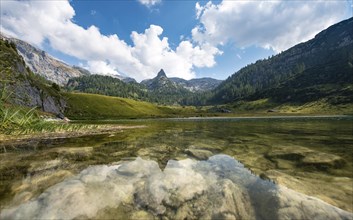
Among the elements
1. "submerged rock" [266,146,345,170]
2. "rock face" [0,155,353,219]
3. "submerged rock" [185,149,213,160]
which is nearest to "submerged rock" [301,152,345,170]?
"submerged rock" [266,146,345,170]

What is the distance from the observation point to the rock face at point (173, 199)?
25.6ft

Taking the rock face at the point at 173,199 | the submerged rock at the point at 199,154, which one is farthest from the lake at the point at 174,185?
the submerged rock at the point at 199,154

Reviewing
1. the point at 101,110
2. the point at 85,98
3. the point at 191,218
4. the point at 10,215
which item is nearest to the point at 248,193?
the point at 191,218

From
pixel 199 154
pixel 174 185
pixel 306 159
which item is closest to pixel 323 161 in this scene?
pixel 306 159

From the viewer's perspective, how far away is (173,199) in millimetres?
9188

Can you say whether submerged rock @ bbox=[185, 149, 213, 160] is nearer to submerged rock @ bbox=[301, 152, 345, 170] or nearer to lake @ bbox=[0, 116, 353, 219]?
lake @ bbox=[0, 116, 353, 219]

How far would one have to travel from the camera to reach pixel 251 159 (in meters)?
16.7

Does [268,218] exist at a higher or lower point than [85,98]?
lower

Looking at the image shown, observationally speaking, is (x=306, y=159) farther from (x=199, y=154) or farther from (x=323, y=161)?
(x=199, y=154)

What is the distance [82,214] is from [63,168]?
7.24 meters

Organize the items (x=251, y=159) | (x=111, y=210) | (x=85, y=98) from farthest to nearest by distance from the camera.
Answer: (x=85, y=98)
(x=251, y=159)
(x=111, y=210)

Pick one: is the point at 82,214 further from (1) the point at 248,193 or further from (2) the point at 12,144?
(2) the point at 12,144

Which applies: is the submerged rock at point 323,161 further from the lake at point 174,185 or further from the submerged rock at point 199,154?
the submerged rock at point 199,154

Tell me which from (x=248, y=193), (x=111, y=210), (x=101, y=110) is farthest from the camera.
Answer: (x=101, y=110)
